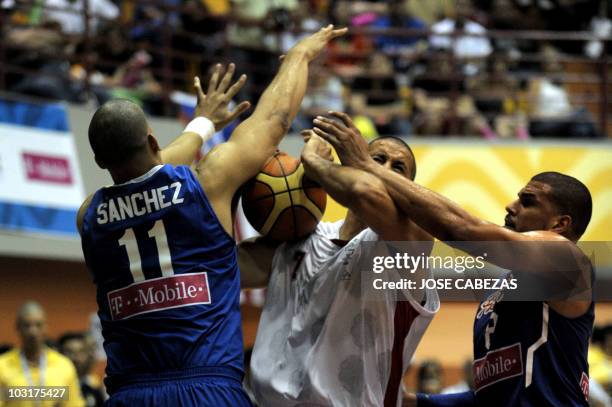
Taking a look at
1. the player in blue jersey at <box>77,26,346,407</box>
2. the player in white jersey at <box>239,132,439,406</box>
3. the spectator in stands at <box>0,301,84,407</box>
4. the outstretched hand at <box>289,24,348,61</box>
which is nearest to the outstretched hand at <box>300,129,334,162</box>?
the player in white jersey at <box>239,132,439,406</box>

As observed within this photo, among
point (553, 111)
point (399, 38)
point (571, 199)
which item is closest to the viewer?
point (571, 199)

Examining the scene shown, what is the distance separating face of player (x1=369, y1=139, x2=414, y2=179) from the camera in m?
5.69

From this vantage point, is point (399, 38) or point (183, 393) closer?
point (183, 393)

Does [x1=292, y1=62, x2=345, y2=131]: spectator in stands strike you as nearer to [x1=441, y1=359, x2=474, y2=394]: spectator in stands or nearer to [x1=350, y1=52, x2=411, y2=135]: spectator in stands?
[x1=350, y1=52, x2=411, y2=135]: spectator in stands

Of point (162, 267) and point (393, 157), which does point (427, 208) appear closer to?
point (393, 157)

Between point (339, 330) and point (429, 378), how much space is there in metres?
7.03

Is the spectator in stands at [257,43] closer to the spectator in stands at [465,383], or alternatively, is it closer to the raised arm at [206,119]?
the spectator in stands at [465,383]

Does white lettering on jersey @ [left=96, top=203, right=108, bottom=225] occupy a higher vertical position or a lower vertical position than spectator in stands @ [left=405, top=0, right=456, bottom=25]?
higher

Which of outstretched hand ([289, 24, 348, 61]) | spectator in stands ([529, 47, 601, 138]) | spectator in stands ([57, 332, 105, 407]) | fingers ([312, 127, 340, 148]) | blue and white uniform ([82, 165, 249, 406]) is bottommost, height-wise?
spectator in stands ([57, 332, 105, 407])

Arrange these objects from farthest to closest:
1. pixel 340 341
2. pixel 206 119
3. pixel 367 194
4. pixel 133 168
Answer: pixel 206 119 < pixel 340 341 < pixel 133 168 < pixel 367 194

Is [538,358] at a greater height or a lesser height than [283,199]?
lesser

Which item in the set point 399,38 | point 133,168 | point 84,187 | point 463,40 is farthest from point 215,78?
point 463,40

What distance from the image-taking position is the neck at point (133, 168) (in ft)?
17.1

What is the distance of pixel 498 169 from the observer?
1426 centimetres
